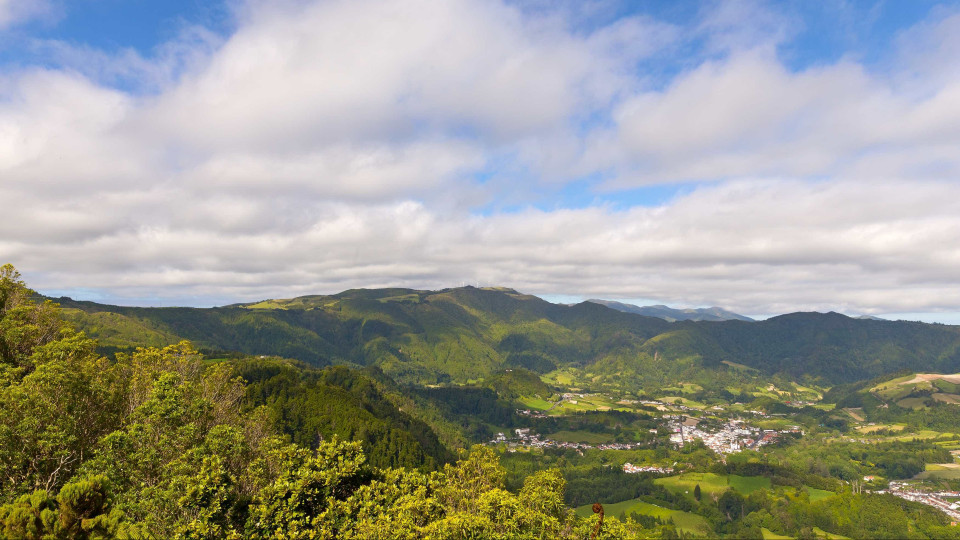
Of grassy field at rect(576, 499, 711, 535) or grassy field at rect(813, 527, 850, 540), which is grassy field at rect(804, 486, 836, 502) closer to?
grassy field at rect(813, 527, 850, 540)

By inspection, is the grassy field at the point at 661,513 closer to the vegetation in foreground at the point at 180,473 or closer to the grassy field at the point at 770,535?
the grassy field at the point at 770,535

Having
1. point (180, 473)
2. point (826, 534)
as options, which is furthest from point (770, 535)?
point (180, 473)

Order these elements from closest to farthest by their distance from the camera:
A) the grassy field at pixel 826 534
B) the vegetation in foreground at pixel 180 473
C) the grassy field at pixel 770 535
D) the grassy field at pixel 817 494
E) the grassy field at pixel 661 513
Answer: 1. the vegetation in foreground at pixel 180 473
2. the grassy field at pixel 826 534
3. the grassy field at pixel 770 535
4. the grassy field at pixel 661 513
5. the grassy field at pixel 817 494

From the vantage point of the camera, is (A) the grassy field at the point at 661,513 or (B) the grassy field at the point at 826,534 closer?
(B) the grassy field at the point at 826,534

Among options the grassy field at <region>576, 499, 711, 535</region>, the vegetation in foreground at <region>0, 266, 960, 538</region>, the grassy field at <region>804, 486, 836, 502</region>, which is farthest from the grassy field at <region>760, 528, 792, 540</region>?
the vegetation in foreground at <region>0, 266, 960, 538</region>

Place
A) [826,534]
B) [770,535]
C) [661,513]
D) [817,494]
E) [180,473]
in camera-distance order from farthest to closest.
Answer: [817,494]
[661,513]
[770,535]
[826,534]
[180,473]

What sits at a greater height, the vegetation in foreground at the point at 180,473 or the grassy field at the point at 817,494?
the vegetation in foreground at the point at 180,473

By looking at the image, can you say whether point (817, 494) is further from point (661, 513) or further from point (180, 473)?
point (180, 473)

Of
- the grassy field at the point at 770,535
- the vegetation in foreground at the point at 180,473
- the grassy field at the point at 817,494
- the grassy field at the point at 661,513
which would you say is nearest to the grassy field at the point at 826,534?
the grassy field at the point at 770,535

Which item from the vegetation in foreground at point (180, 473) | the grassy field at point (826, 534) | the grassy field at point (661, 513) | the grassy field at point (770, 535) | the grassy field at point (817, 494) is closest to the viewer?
the vegetation in foreground at point (180, 473)
